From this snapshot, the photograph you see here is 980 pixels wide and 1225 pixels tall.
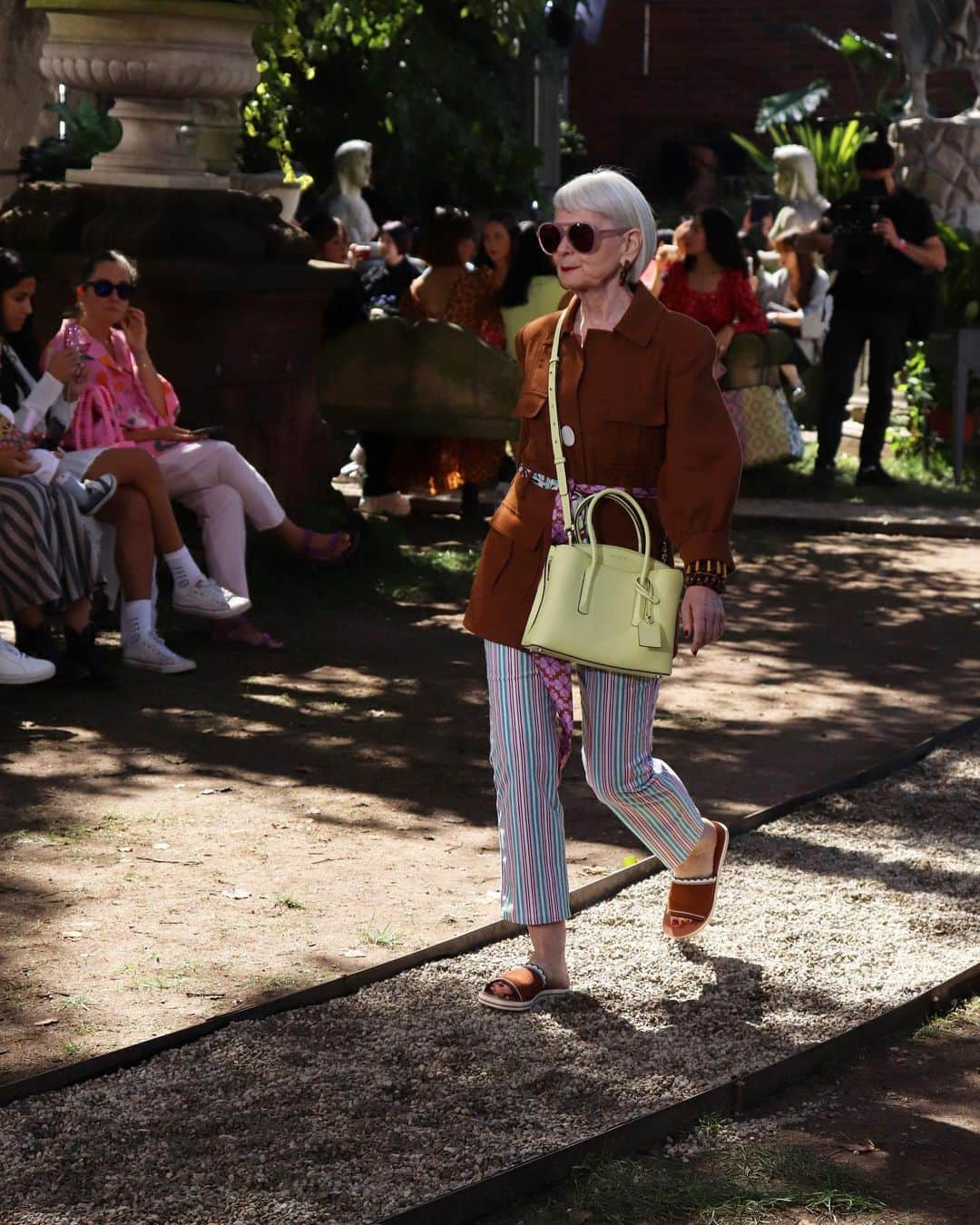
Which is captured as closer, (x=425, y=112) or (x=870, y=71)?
(x=425, y=112)

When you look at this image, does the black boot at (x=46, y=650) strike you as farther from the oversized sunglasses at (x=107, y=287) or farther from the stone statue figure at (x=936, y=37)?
the stone statue figure at (x=936, y=37)

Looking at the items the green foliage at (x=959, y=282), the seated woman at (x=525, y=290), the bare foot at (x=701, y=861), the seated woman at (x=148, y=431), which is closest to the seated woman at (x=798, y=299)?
the green foliage at (x=959, y=282)

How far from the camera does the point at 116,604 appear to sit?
7961 millimetres

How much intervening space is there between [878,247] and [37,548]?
670 centimetres

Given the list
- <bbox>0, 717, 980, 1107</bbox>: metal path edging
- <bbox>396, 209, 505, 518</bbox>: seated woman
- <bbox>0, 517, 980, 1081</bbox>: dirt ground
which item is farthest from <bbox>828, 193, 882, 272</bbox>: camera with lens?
<bbox>0, 717, 980, 1107</bbox>: metal path edging

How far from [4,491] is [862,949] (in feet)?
11.6

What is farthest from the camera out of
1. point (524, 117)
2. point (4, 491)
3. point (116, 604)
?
point (524, 117)

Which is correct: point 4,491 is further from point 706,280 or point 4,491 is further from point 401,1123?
point 706,280

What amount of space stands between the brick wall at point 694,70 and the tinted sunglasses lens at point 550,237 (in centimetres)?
2803

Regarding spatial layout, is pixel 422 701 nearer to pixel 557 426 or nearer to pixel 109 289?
pixel 109 289

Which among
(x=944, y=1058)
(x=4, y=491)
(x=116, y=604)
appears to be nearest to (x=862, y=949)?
(x=944, y=1058)

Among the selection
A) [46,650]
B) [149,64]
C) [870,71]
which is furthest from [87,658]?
[870,71]

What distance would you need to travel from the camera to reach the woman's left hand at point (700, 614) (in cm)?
415

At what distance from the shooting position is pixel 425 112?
23.7 m
